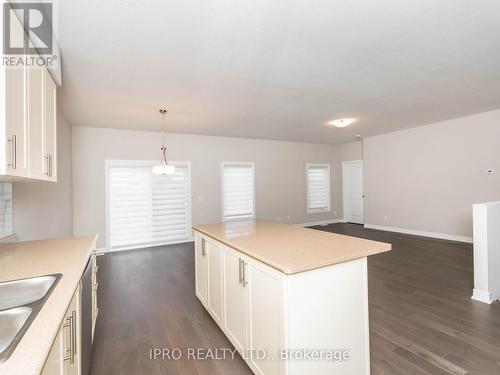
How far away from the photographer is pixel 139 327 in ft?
7.89

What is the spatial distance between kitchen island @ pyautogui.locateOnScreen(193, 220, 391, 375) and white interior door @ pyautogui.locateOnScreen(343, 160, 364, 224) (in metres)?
6.42

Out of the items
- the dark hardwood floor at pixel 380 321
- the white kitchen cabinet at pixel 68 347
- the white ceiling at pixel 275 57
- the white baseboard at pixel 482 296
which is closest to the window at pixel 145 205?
the dark hardwood floor at pixel 380 321

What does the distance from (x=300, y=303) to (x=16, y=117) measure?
1.96 meters

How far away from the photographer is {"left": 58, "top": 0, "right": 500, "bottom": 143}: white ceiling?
5.98 ft

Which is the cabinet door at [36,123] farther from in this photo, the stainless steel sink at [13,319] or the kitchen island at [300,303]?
the kitchen island at [300,303]

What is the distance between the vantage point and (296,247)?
5.75 ft

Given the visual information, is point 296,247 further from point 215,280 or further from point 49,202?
point 49,202

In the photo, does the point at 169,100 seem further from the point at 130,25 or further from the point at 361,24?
the point at 361,24

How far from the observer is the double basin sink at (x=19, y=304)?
3.12 ft

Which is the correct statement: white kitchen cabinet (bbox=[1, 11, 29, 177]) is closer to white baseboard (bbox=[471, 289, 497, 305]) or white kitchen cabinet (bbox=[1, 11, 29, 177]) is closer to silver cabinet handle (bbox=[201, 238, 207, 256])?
silver cabinet handle (bbox=[201, 238, 207, 256])

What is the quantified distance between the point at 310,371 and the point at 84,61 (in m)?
3.22

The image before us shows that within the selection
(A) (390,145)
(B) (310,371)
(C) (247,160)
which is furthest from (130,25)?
(A) (390,145)

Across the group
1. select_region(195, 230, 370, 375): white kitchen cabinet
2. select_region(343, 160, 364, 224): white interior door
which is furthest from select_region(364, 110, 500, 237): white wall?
select_region(195, 230, 370, 375): white kitchen cabinet

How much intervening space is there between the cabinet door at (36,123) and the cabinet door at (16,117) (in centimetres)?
8
